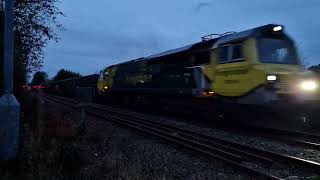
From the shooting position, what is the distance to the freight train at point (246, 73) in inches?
623

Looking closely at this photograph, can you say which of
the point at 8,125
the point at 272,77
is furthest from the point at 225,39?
the point at 8,125

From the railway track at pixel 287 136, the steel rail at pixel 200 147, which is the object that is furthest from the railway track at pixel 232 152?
the railway track at pixel 287 136

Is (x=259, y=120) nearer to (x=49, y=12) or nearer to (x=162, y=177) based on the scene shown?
(x=49, y=12)

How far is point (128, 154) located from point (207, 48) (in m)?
8.74

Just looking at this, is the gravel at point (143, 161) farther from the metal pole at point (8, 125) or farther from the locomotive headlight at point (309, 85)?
the locomotive headlight at point (309, 85)

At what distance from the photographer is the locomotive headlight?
1575cm

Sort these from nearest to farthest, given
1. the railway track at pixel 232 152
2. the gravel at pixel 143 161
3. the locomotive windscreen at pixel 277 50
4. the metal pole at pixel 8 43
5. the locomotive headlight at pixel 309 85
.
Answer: the metal pole at pixel 8 43 → the gravel at pixel 143 161 → the railway track at pixel 232 152 → the locomotive headlight at pixel 309 85 → the locomotive windscreen at pixel 277 50

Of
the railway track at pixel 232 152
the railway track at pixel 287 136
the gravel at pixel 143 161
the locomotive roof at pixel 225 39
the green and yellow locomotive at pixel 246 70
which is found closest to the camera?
the gravel at pixel 143 161

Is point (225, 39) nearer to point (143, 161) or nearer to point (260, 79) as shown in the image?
point (260, 79)

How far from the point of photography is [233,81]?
17.7 metres

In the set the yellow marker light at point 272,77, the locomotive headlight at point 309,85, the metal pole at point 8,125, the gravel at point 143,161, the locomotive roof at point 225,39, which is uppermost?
the locomotive roof at point 225,39

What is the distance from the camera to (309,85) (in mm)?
15812

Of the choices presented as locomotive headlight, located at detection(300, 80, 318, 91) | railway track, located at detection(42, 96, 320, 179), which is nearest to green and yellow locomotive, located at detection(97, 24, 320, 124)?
locomotive headlight, located at detection(300, 80, 318, 91)

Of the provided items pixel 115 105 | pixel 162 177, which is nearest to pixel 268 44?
pixel 162 177
